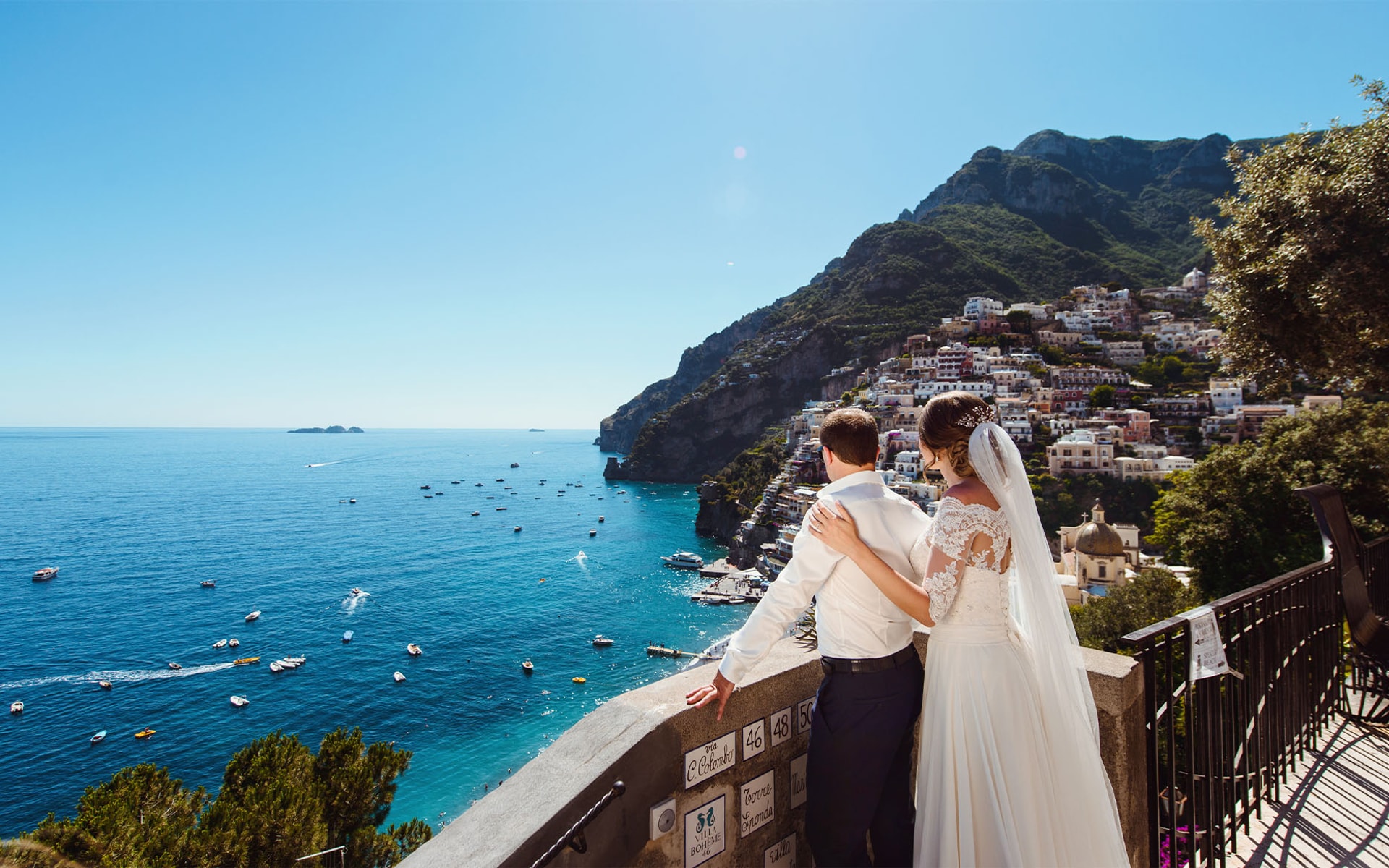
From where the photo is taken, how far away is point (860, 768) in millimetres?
1957

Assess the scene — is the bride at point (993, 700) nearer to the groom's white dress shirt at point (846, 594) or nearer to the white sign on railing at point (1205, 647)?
the groom's white dress shirt at point (846, 594)

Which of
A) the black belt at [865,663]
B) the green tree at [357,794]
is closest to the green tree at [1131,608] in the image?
the green tree at [357,794]

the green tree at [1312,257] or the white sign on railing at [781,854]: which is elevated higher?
the green tree at [1312,257]

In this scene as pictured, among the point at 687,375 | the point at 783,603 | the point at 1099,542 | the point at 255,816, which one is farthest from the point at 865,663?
the point at 687,375

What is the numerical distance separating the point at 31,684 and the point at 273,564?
21.6 metres

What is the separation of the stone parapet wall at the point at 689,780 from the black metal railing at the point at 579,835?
0.02 m

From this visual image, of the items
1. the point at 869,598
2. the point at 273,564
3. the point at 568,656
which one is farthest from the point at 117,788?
the point at 273,564

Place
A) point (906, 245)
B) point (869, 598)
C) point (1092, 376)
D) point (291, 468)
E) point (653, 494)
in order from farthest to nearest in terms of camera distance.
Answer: point (291, 468) → point (906, 245) → point (653, 494) → point (1092, 376) → point (869, 598)

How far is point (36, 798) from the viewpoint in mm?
19375

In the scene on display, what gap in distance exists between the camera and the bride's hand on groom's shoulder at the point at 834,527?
196cm

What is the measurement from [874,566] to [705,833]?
43.5 inches

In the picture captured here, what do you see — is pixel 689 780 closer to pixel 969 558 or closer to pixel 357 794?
pixel 969 558

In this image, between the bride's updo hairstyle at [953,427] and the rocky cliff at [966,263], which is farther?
the rocky cliff at [966,263]

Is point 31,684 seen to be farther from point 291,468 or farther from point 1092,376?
point 291,468
